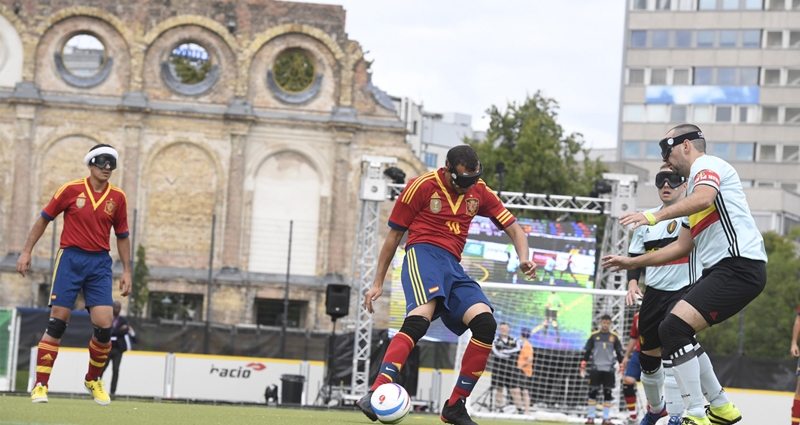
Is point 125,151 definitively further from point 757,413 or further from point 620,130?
point 620,130

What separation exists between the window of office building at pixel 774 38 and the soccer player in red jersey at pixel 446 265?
7692cm

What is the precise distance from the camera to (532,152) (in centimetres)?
4788

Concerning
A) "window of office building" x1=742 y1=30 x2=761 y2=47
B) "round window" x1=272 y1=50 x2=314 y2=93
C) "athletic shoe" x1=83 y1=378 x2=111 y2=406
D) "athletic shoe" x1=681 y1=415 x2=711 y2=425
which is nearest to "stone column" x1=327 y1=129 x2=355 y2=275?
"round window" x1=272 y1=50 x2=314 y2=93

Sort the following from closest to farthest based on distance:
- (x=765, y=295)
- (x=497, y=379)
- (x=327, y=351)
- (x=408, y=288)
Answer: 1. (x=408, y=288)
2. (x=497, y=379)
3. (x=327, y=351)
4. (x=765, y=295)

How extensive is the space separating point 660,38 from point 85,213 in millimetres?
76413

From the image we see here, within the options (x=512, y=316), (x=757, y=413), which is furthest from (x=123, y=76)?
(x=757, y=413)

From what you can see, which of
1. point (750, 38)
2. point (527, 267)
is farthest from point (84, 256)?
point (750, 38)

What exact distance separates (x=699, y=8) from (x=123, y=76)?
48506 millimetres

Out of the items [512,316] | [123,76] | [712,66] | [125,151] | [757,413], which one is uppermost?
[712,66]

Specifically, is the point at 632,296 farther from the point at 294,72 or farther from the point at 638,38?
the point at 638,38

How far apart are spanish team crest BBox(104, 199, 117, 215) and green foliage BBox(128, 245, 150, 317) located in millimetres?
31223

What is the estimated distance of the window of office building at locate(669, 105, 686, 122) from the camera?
84500mm

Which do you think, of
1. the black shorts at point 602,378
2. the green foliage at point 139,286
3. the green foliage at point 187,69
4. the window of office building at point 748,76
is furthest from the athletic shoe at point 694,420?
the window of office building at point 748,76

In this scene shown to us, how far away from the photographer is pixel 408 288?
9305mm
